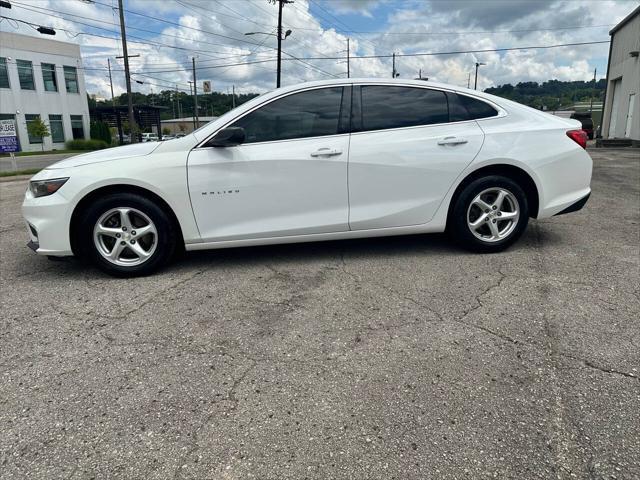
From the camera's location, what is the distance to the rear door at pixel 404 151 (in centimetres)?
416

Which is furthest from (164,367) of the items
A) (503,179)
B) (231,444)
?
(503,179)

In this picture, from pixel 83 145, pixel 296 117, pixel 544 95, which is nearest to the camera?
pixel 296 117

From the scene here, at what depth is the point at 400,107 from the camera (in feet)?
14.0

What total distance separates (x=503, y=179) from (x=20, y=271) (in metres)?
4.45

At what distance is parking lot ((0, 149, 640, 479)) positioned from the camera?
6.36 feet

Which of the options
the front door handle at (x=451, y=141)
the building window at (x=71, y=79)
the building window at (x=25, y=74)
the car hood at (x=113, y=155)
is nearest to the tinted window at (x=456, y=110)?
the front door handle at (x=451, y=141)

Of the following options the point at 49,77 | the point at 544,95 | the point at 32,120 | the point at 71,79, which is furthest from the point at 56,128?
the point at 544,95

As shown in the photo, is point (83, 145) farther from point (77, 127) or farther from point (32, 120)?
point (32, 120)

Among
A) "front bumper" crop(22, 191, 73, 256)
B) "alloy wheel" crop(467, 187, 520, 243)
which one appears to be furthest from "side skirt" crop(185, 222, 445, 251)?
"front bumper" crop(22, 191, 73, 256)

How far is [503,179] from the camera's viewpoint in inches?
171

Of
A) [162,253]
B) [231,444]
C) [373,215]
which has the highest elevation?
[373,215]

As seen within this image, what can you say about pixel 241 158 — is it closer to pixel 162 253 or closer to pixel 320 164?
pixel 320 164

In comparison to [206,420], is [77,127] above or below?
above

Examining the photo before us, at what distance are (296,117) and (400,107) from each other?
3.07 feet
